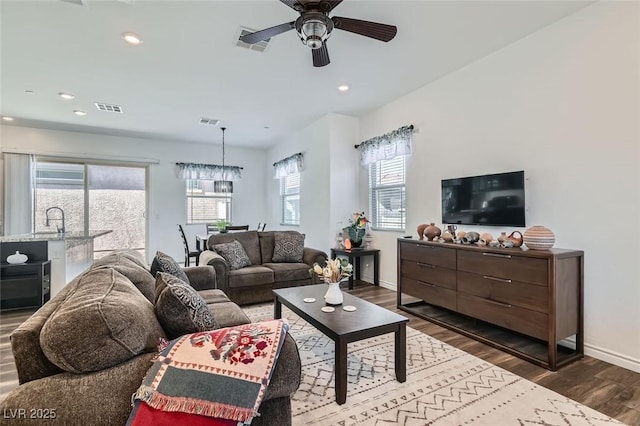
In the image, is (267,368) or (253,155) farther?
(253,155)

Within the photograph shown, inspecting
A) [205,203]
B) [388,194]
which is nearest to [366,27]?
[388,194]

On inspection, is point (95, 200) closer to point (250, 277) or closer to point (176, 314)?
point (250, 277)

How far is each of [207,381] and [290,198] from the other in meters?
6.05

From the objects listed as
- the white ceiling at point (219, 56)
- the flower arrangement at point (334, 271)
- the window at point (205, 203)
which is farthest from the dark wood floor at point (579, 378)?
the window at point (205, 203)

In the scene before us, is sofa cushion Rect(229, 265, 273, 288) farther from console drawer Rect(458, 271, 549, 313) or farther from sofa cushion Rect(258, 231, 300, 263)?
console drawer Rect(458, 271, 549, 313)

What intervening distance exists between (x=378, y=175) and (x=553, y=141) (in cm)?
256

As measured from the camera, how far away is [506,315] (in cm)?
269

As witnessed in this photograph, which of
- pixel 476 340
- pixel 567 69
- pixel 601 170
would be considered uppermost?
pixel 567 69

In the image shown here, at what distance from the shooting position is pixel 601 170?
8.29ft

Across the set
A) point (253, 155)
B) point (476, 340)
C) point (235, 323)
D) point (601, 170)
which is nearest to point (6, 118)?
point (253, 155)

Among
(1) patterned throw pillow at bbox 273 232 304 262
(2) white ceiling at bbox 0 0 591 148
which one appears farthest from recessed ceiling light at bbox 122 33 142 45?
(1) patterned throw pillow at bbox 273 232 304 262

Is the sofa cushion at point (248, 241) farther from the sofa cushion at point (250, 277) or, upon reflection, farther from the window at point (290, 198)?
the window at point (290, 198)

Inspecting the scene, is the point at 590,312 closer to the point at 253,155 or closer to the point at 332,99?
the point at 332,99

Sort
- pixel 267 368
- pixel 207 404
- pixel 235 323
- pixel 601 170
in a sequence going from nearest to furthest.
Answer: pixel 207 404, pixel 267 368, pixel 235 323, pixel 601 170
